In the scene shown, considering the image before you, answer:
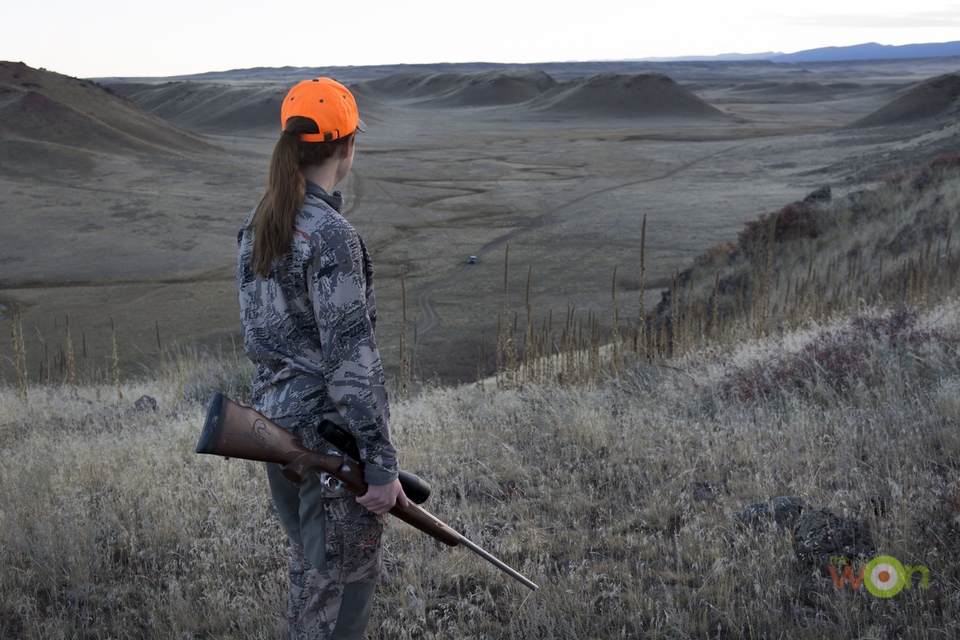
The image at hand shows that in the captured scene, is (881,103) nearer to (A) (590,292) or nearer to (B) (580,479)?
(A) (590,292)

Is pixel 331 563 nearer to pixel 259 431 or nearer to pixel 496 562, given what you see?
pixel 259 431

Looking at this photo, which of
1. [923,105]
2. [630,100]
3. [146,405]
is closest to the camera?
[146,405]

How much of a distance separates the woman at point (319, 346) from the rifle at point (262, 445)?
0.04m

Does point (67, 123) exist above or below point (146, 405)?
above

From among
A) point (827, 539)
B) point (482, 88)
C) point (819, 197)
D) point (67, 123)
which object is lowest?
point (827, 539)

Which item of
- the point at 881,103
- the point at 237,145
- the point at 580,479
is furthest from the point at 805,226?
the point at 881,103

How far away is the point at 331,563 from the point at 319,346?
544mm

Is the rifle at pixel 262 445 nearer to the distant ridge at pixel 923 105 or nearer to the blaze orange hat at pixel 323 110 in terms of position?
the blaze orange hat at pixel 323 110

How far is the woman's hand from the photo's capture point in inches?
78.4

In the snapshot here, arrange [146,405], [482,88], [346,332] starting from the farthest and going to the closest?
[482,88] < [146,405] < [346,332]

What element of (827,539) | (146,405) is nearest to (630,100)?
(146,405)

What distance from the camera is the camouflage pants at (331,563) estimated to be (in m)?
2.04

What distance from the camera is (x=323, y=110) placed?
79.2 inches

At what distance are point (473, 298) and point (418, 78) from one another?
91376 millimetres
